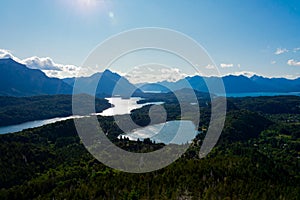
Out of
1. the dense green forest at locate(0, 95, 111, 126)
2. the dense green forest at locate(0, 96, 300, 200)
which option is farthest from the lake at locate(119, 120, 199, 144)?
the dense green forest at locate(0, 95, 111, 126)

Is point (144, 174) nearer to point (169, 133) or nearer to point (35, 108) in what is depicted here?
point (169, 133)

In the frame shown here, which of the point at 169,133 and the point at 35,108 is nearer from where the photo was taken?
the point at 169,133

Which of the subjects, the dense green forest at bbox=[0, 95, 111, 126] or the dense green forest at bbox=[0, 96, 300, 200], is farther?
the dense green forest at bbox=[0, 95, 111, 126]

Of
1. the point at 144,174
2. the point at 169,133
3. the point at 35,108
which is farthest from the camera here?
the point at 35,108

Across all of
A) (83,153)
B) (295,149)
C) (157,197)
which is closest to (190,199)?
(157,197)

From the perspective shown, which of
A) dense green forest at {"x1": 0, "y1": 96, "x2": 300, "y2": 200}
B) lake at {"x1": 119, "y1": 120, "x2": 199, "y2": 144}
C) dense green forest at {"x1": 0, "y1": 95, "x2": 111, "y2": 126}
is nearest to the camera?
dense green forest at {"x1": 0, "y1": 96, "x2": 300, "y2": 200}

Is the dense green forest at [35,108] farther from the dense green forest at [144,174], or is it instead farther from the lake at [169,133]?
the dense green forest at [144,174]

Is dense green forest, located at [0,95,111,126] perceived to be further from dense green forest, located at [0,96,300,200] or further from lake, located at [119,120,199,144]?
dense green forest, located at [0,96,300,200]

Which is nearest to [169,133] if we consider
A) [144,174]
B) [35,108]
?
[144,174]
